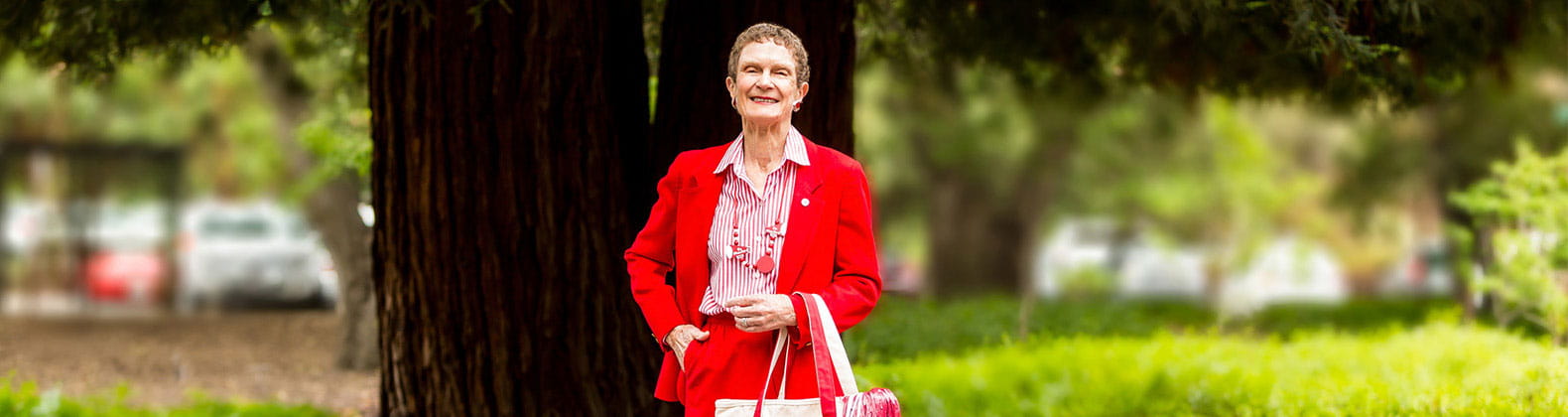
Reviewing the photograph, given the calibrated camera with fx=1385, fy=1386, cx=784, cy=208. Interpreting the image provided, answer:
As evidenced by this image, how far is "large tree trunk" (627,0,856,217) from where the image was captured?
497 centimetres

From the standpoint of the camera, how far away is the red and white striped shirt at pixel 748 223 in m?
3.38

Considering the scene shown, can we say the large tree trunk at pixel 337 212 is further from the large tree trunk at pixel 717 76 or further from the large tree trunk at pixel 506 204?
the large tree trunk at pixel 717 76

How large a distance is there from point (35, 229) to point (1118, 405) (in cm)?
1556

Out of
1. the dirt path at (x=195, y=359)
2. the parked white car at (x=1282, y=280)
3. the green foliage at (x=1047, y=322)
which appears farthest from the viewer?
the parked white car at (x=1282, y=280)

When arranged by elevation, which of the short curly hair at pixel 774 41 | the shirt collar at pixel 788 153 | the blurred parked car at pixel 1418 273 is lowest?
the blurred parked car at pixel 1418 273

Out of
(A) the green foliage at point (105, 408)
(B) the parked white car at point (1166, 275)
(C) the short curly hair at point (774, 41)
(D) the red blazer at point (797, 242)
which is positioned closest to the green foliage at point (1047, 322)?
(D) the red blazer at point (797, 242)

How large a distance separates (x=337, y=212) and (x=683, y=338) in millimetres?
6963

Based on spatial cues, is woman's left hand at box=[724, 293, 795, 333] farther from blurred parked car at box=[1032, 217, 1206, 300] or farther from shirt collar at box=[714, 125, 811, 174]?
blurred parked car at box=[1032, 217, 1206, 300]

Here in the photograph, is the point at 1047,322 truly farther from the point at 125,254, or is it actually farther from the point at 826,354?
the point at 125,254

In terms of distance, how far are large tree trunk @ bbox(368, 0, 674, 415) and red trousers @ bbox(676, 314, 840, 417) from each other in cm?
171

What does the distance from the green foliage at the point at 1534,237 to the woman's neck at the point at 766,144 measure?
5.78 metres

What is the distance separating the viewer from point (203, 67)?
1570cm

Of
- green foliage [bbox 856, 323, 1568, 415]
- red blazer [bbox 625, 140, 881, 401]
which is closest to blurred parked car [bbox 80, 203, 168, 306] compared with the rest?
green foliage [bbox 856, 323, 1568, 415]

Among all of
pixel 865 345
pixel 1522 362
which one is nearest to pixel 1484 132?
pixel 1522 362
